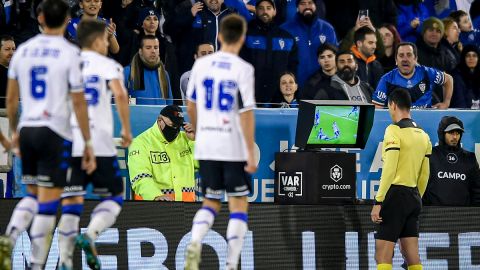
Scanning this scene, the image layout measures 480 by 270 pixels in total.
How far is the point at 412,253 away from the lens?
1459 cm

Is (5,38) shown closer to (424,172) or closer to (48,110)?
(48,110)

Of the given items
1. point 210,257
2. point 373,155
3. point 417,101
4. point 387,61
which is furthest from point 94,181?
point 387,61

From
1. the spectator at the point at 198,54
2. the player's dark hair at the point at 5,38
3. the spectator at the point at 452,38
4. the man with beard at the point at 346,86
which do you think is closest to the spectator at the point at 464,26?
the spectator at the point at 452,38

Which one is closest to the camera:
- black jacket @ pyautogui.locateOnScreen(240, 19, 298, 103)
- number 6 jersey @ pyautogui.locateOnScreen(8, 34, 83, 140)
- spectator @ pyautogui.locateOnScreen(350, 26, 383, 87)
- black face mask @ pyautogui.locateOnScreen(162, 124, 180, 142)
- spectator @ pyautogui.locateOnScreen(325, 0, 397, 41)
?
number 6 jersey @ pyautogui.locateOnScreen(8, 34, 83, 140)

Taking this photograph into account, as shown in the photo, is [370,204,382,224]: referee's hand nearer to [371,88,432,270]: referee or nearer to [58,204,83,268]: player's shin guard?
[371,88,432,270]: referee

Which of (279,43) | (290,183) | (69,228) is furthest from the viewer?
(279,43)

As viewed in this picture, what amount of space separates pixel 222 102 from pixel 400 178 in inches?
126

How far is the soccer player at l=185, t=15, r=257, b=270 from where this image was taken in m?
11.9

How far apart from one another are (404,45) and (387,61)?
6.67 ft

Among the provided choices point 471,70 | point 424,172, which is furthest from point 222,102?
point 471,70

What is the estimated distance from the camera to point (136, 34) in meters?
17.7

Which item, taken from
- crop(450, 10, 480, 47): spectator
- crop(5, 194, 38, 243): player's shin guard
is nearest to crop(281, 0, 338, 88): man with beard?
crop(450, 10, 480, 47): spectator

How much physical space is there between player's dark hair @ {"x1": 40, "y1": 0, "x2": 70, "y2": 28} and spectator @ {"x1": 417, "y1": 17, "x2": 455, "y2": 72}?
8.88 meters

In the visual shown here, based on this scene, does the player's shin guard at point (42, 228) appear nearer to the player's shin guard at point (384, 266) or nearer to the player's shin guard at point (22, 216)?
the player's shin guard at point (22, 216)
